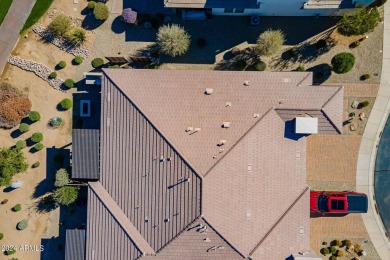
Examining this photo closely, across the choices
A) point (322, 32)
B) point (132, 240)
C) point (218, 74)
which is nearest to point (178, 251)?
point (132, 240)

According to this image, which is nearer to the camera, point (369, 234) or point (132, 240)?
point (132, 240)

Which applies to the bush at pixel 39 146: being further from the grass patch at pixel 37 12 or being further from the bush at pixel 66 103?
the grass patch at pixel 37 12

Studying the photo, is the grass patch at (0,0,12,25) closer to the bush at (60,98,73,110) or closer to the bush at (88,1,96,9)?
the bush at (88,1,96,9)

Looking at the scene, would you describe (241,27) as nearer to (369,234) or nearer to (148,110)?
(148,110)

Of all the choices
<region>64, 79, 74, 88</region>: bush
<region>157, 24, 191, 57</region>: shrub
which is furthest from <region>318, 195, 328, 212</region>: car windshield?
<region>64, 79, 74, 88</region>: bush

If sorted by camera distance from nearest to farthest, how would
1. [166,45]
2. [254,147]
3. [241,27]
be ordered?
[254,147] < [166,45] < [241,27]

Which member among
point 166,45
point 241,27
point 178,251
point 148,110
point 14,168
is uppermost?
point 241,27

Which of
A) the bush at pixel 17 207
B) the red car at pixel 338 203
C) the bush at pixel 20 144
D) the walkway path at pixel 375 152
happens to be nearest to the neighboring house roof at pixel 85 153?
the bush at pixel 20 144
